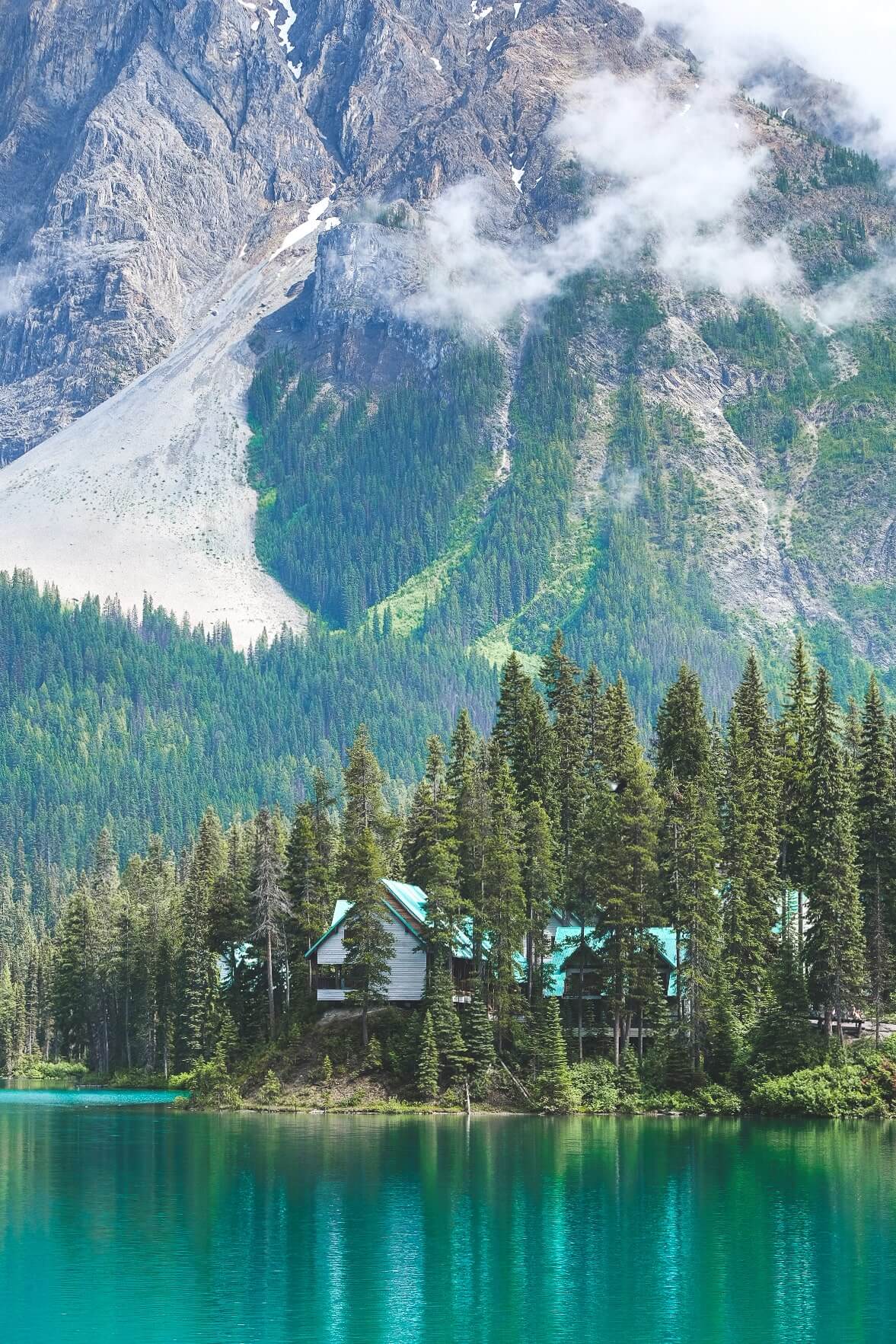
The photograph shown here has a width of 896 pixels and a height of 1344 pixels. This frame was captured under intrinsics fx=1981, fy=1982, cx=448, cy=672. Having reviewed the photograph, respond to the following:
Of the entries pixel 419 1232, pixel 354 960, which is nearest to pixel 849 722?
pixel 354 960

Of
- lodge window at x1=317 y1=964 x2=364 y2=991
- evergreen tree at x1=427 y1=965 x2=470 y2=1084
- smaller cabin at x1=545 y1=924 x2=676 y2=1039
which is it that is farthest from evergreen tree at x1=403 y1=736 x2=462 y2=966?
smaller cabin at x1=545 y1=924 x2=676 y2=1039

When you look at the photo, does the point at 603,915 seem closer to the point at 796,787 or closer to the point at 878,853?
the point at 878,853

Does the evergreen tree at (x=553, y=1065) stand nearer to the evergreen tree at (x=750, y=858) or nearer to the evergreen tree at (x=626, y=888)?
the evergreen tree at (x=626, y=888)

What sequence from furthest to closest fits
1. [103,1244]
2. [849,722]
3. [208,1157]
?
[849,722]
[208,1157]
[103,1244]

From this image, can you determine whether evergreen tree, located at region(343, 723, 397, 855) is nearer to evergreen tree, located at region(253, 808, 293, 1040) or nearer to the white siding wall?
evergreen tree, located at region(253, 808, 293, 1040)

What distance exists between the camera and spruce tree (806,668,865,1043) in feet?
310

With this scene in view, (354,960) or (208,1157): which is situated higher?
(354,960)

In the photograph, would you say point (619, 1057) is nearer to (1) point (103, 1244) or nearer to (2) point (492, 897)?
(2) point (492, 897)

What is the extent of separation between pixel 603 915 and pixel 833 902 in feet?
39.0

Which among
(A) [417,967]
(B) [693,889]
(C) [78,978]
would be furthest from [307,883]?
(C) [78,978]

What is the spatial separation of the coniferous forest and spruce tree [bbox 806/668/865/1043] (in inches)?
4.8

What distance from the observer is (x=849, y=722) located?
4825 inches

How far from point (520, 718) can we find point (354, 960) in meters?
19.8

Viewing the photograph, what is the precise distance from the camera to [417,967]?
104250mm
